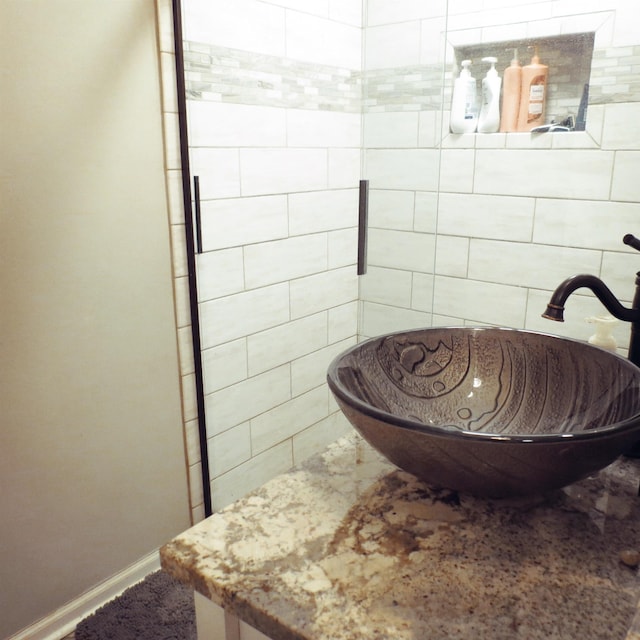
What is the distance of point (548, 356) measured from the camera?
1064 mm

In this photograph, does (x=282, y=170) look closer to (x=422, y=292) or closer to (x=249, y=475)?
(x=422, y=292)

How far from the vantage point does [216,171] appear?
1803 millimetres

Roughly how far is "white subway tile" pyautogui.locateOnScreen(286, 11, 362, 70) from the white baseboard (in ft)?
5.54

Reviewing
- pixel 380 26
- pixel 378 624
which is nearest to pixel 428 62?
pixel 380 26

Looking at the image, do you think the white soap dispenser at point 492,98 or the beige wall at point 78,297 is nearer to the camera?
the beige wall at point 78,297

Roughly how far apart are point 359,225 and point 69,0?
4.17 ft

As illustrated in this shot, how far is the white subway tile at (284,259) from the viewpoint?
1989 mm

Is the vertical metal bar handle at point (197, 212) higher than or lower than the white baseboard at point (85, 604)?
higher

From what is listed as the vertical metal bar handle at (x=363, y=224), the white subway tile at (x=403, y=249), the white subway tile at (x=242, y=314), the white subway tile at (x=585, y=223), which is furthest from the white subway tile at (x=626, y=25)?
the white subway tile at (x=242, y=314)

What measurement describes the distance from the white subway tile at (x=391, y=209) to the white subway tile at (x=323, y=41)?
0.48m

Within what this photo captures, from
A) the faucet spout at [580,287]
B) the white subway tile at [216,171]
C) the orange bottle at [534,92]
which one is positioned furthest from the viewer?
the orange bottle at [534,92]

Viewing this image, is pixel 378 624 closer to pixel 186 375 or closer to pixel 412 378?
pixel 412 378

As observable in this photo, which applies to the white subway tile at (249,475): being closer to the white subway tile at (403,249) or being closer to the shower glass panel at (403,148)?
the shower glass panel at (403,148)

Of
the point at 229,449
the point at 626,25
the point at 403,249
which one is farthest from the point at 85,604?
the point at 626,25
